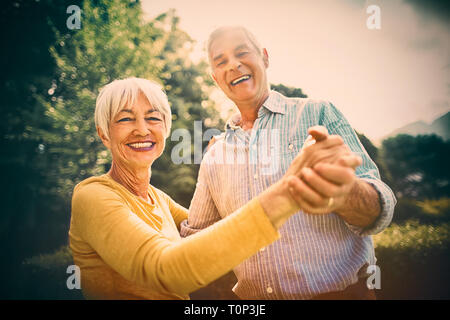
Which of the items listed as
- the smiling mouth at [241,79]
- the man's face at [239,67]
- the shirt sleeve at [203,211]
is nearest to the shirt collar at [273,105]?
the man's face at [239,67]

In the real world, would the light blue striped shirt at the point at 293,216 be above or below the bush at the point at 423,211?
above

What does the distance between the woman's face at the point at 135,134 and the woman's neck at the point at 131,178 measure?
0.04m

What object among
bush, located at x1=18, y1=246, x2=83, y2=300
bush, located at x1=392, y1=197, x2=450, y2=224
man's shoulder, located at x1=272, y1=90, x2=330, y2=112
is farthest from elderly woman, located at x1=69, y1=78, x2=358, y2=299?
bush, located at x1=392, y1=197, x2=450, y2=224

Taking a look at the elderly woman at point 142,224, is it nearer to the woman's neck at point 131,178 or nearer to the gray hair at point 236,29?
the woman's neck at point 131,178

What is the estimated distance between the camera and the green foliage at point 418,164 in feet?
24.0

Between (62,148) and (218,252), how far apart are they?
7415mm

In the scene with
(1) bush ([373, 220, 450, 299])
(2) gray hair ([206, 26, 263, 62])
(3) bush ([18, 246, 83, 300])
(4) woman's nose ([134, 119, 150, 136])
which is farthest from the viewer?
(3) bush ([18, 246, 83, 300])

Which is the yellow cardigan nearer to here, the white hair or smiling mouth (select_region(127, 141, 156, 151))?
A: smiling mouth (select_region(127, 141, 156, 151))

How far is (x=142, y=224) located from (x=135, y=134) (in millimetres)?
717

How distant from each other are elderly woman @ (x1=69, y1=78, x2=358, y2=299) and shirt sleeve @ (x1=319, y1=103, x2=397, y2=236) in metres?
0.62

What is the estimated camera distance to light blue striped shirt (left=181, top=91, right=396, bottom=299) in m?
1.52

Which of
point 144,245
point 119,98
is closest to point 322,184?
point 144,245
